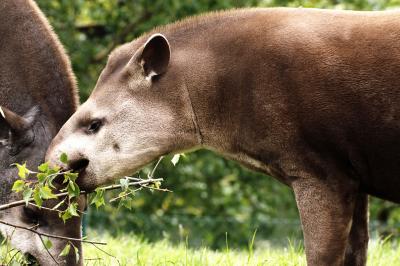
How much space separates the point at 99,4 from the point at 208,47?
413 inches

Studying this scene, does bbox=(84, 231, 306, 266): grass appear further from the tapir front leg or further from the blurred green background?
the blurred green background

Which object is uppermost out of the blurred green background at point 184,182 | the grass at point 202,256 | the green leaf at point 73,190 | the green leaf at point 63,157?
the green leaf at point 63,157

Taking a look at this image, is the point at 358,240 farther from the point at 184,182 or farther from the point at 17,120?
the point at 184,182

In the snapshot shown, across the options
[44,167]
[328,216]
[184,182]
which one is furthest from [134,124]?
[184,182]

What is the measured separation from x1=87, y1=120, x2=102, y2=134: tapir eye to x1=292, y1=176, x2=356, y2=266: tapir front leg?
1.39 meters

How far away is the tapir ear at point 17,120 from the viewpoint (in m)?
6.73

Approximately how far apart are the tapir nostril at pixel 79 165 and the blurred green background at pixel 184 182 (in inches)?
291

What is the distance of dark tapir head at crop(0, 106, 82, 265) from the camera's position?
664 centimetres

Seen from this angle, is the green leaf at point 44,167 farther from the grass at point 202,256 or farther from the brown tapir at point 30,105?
the brown tapir at point 30,105

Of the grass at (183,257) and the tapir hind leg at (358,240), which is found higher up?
the tapir hind leg at (358,240)

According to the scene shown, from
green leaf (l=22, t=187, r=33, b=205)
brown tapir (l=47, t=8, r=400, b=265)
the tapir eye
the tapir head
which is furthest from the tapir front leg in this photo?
green leaf (l=22, t=187, r=33, b=205)

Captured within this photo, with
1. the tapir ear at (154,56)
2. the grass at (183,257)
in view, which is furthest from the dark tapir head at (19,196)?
the tapir ear at (154,56)

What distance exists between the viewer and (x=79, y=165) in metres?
5.82

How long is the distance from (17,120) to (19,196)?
0.58m
